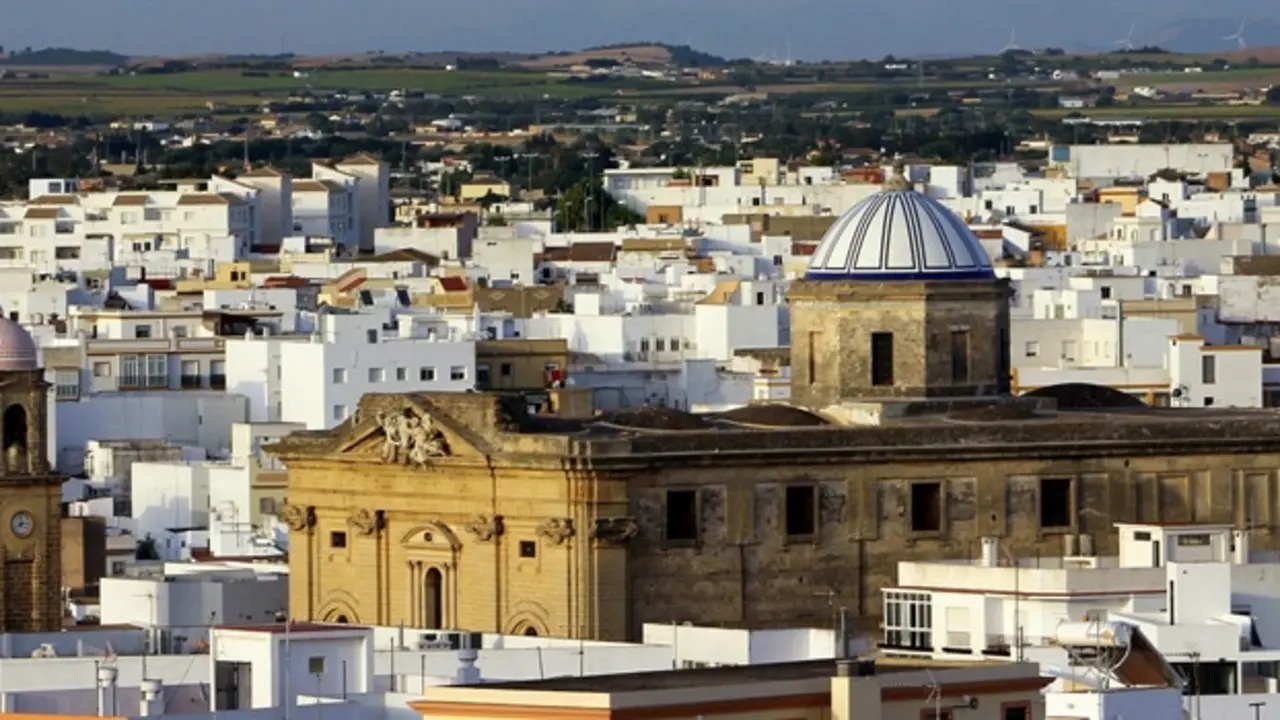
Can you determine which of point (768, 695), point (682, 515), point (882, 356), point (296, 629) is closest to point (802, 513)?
point (682, 515)

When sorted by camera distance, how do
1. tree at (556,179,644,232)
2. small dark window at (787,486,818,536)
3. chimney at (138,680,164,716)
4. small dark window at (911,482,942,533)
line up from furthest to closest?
tree at (556,179,644,232) < small dark window at (911,482,942,533) < small dark window at (787,486,818,536) < chimney at (138,680,164,716)

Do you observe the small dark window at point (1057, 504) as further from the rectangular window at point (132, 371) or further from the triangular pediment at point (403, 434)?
the rectangular window at point (132, 371)

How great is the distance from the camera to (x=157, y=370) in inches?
4040

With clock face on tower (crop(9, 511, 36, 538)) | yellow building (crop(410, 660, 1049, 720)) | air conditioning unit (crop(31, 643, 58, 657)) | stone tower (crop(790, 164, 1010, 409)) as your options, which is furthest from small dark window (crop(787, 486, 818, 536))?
yellow building (crop(410, 660, 1049, 720))

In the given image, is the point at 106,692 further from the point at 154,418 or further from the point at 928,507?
the point at 154,418

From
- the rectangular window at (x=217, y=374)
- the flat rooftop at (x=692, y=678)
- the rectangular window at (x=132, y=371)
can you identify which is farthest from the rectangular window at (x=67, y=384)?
the flat rooftop at (x=692, y=678)

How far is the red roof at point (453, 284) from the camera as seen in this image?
12425 centimetres

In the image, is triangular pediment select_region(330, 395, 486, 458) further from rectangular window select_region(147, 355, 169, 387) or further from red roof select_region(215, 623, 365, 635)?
rectangular window select_region(147, 355, 169, 387)

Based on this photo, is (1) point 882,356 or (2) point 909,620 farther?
(1) point 882,356

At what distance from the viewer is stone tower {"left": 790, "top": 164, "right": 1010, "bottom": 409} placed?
2500 inches

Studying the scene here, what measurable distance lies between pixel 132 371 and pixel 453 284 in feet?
77.0

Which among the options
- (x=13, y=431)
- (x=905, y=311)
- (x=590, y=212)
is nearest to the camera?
(x=13, y=431)

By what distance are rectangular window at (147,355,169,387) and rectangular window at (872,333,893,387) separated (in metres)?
39.6

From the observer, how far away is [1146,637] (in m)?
44.8
